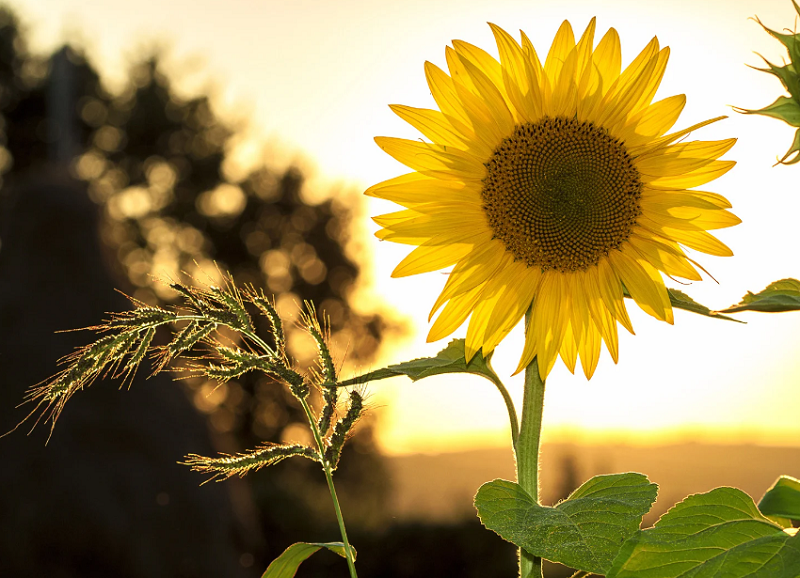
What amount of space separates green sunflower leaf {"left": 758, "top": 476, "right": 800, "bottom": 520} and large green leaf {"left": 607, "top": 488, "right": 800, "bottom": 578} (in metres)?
0.02

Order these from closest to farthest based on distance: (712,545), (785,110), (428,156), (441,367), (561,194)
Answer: (712,545)
(785,110)
(441,367)
(428,156)
(561,194)

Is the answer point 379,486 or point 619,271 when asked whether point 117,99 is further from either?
point 619,271

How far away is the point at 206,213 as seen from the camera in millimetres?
21234

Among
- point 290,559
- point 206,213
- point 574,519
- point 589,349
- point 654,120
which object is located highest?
point 206,213

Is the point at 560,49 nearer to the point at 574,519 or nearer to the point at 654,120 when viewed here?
the point at 654,120

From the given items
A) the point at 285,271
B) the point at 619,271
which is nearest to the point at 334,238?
the point at 285,271

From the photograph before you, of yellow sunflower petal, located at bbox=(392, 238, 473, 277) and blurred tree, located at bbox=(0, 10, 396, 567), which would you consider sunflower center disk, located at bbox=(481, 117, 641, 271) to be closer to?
yellow sunflower petal, located at bbox=(392, 238, 473, 277)

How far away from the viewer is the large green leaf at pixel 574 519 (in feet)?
3.97

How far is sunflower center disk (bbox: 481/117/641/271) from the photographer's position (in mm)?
1741

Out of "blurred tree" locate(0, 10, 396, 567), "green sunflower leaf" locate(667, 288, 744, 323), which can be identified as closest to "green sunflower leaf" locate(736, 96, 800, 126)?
"green sunflower leaf" locate(667, 288, 744, 323)

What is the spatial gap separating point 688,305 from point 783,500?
342 mm

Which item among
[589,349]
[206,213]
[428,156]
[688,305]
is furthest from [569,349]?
[206,213]

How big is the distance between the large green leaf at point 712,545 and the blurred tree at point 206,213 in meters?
13.8

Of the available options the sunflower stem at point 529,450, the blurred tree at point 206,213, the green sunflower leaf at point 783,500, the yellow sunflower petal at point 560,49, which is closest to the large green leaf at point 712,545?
the green sunflower leaf at point 783,500
